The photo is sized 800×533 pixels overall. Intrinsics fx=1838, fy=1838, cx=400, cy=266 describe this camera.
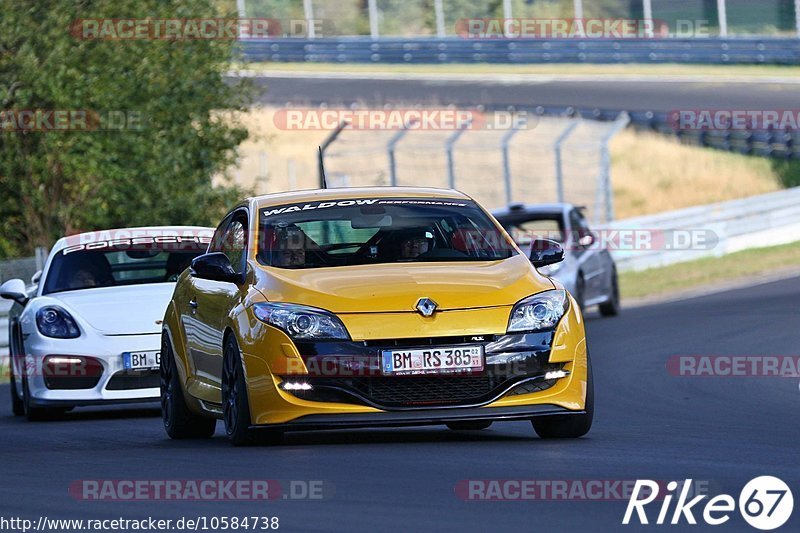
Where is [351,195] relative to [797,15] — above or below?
above

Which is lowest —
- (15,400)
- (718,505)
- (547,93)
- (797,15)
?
(547,93)

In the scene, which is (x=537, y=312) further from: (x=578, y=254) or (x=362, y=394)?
(x=578, y=254)

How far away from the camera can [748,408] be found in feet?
40.5

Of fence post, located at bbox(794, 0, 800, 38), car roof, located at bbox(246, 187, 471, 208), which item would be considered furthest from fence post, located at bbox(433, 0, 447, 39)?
car roof, located at bbox(246, 187, 471, 208)

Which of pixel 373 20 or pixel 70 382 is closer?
pixel 70 382

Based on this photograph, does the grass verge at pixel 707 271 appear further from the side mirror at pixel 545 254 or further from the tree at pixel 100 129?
the side mirror at pixel 545 254

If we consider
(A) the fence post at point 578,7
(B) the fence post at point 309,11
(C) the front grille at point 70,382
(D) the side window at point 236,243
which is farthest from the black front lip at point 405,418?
(B) the fence post at point 309,11

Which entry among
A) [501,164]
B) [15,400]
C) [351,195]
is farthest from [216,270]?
[501,164]

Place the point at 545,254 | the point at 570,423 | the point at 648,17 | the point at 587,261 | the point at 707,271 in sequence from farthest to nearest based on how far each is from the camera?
the point at 648,17
the point at 707,271
the point at 587,261
the point at 545,254
the point at 570,423

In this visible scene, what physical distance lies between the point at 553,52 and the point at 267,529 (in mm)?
Answer: 43812

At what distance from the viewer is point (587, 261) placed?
74.2 feet

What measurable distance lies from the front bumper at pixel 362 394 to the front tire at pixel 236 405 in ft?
0.26

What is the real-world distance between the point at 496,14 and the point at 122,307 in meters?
38.5

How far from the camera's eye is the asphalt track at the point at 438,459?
7039 millimetres
